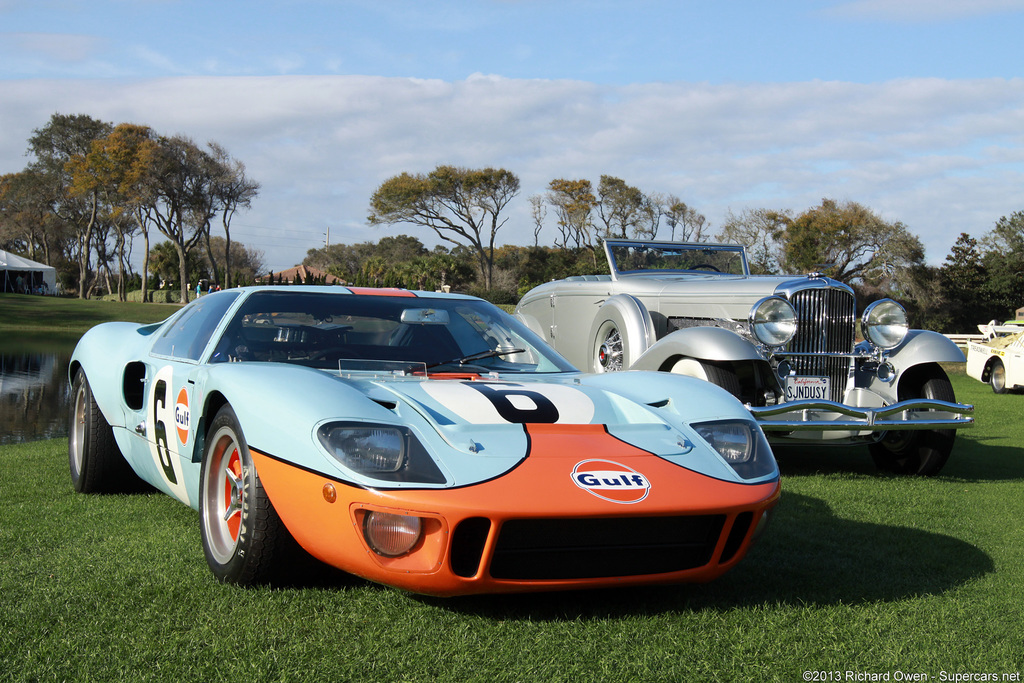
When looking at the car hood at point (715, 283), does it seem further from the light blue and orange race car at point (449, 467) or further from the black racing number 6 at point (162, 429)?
the black racing number 6 at point (162, 429)

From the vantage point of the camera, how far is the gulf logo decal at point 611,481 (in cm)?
273

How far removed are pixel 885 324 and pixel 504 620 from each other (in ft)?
17.6

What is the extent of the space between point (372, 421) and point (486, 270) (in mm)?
46719

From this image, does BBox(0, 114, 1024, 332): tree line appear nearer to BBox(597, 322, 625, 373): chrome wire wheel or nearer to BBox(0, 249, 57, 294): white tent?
BBox(0, 249, 57, 294): white tent

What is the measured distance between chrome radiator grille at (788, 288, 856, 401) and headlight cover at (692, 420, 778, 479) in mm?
4054

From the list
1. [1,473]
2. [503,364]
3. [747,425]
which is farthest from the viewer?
[1,473]

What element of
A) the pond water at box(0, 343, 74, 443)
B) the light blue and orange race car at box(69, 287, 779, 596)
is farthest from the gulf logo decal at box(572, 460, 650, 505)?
the pond water at box(0, 343, 74, 443)

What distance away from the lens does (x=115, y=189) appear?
50.3 metres

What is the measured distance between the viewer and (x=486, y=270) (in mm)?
49375

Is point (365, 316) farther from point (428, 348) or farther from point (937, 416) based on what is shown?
point (937, 416)

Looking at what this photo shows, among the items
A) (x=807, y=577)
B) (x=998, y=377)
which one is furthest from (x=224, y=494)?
(x=998, y=377)

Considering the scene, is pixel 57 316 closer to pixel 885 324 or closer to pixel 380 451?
pixel 885 324

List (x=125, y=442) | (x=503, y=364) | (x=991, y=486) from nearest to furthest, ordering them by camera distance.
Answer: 1. (x=503, y=364)
2. (x=125, y=442)
3. (x=991, y=486)

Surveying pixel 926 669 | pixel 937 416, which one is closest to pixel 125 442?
pixel 926 669
